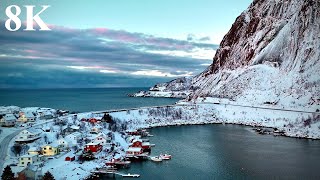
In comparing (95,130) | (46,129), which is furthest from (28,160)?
(95,130)

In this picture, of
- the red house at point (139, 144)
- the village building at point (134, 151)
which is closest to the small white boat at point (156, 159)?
the village building at point (134, 151)

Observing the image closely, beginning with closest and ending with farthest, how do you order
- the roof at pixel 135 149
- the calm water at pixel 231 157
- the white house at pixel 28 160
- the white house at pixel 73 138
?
the white house at pixel 28 160
the calm water at pixel 231 157
the roof at pixel 135 149
the white house at pixel 73 138

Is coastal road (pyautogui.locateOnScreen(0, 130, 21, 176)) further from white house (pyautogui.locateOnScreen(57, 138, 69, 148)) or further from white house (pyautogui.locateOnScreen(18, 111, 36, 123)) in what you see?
white house (pyautogui.locateOnScreen(18, 111, 36, 123))

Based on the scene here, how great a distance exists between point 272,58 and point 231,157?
78.1m

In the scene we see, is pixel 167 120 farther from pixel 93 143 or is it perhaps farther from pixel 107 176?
pixel 107 176

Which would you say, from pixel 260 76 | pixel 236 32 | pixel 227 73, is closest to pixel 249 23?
pixel 236 32

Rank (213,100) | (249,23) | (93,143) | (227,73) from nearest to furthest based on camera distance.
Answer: (93,143), (213,100), (227,73), (249,23)

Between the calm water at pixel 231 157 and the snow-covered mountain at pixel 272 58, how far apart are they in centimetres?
3335

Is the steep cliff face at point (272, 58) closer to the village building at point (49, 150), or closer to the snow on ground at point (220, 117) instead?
the snow on ground at point (220, 117)

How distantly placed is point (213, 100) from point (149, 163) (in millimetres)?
66023

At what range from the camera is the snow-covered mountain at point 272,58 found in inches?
3976

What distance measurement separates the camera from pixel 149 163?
46094 millimetres

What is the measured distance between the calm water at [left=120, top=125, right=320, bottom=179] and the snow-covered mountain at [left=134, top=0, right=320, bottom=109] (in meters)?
33.4

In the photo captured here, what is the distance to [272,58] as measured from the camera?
119 meters
